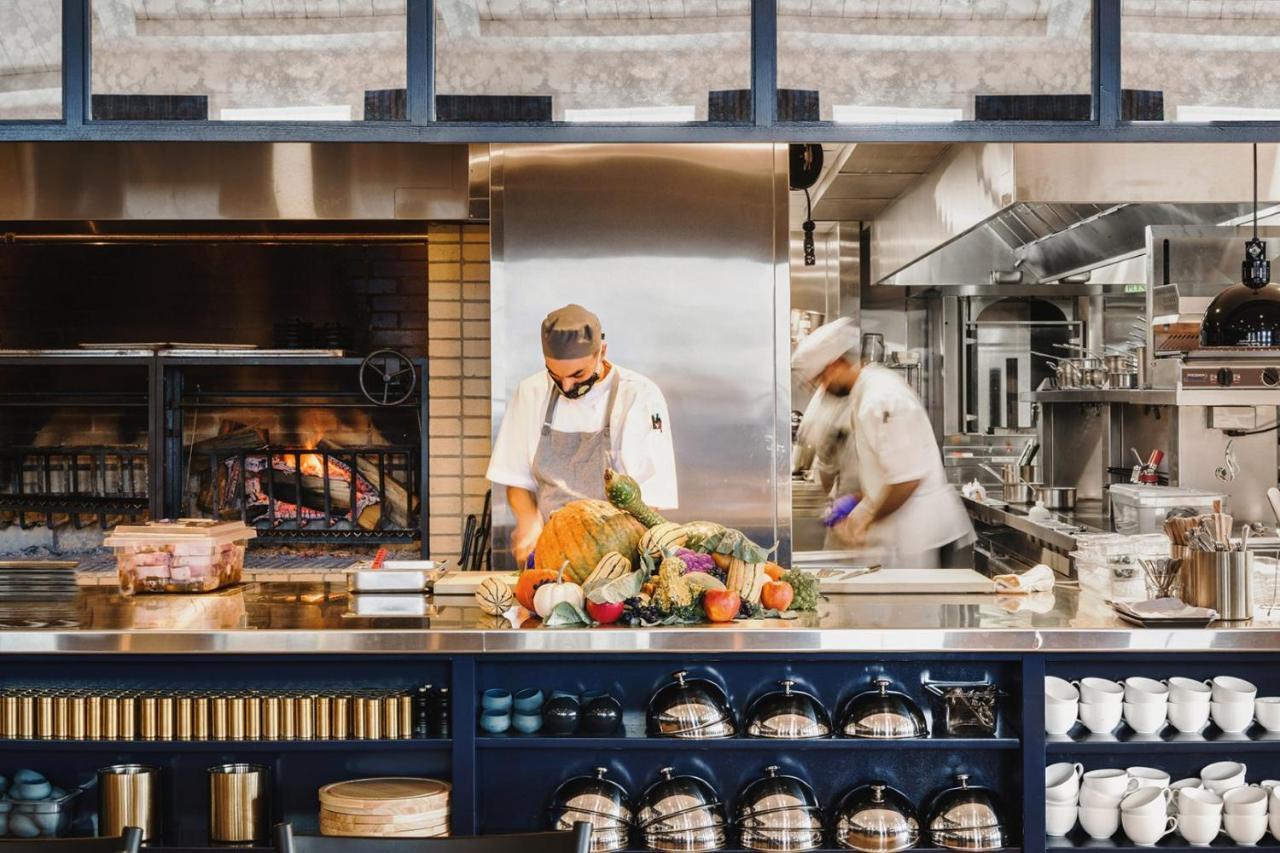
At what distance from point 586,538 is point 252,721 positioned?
0.92 metres

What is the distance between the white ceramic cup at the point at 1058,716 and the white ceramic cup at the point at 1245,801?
190 mm

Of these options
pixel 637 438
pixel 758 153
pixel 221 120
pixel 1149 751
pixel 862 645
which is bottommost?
pixel 1149 751

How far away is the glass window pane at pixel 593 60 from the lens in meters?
2.96

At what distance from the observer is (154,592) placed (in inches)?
138

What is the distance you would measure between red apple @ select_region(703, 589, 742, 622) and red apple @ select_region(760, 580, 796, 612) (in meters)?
0.12

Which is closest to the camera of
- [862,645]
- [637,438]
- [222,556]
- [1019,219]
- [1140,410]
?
[862,645]

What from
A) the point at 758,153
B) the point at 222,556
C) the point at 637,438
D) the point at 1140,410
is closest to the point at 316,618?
the point at 222,556

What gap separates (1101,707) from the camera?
2.97 meters

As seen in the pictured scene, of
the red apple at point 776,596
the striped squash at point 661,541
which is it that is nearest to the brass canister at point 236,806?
the striped squash at point 661,541

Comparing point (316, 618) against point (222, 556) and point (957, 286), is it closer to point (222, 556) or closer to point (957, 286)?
point (222, 556)

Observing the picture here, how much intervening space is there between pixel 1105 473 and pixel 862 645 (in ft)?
16.2

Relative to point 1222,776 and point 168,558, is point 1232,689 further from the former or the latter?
point 168,558

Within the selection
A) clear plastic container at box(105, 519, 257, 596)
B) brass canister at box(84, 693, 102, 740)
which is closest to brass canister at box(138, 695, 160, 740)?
brass canister at box(84, 693, 102, 740)

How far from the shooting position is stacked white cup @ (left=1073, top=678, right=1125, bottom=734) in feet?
9.75
